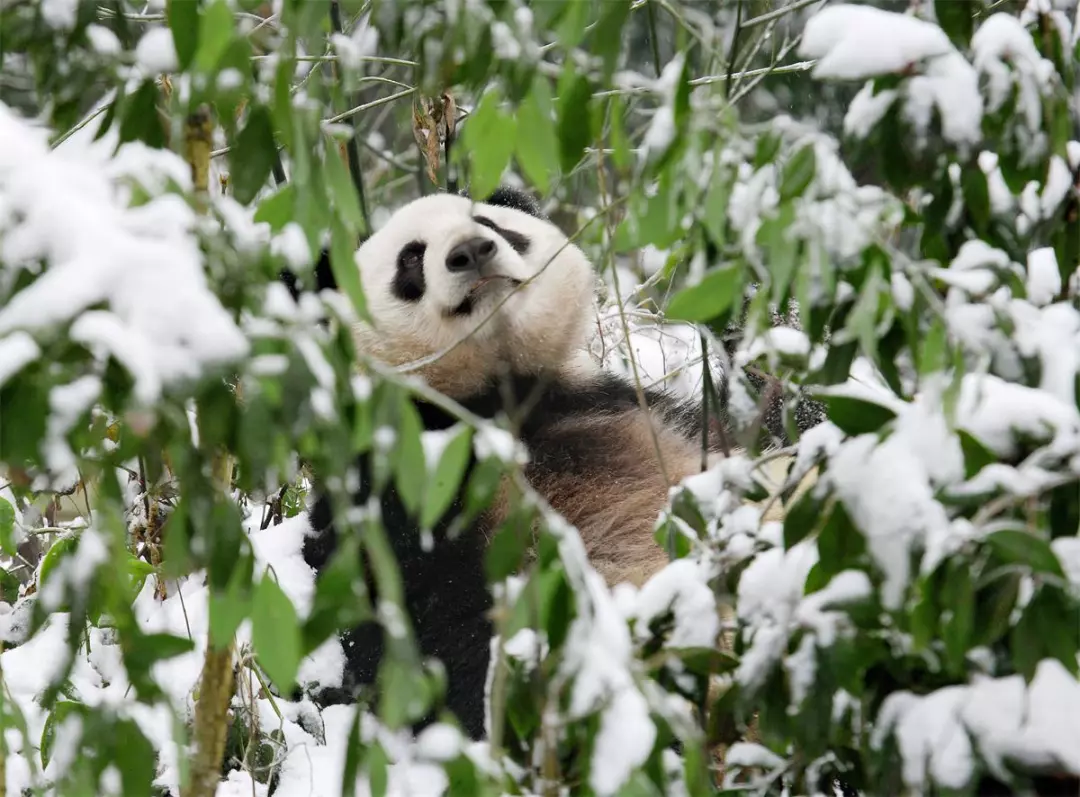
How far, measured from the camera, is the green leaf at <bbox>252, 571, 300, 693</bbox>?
1.15 meters

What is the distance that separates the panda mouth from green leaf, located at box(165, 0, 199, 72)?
6.63 feet

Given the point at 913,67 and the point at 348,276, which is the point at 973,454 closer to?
the point at 913,67

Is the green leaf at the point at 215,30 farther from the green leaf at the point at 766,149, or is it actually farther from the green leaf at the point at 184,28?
the green leaf at the point at 766,149

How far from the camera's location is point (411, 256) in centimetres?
346

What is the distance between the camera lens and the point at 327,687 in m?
3.11

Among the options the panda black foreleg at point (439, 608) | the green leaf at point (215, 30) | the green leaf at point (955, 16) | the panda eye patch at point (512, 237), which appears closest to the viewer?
the green leaf at point (215, 30)

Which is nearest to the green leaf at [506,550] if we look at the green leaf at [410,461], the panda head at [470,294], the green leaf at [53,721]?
the green leaf at [410,461]

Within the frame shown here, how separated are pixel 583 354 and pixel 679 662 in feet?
7.62

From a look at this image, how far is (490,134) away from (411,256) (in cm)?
213

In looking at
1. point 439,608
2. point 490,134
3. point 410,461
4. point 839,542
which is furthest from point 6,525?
point 839,542

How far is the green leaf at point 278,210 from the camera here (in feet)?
4.43

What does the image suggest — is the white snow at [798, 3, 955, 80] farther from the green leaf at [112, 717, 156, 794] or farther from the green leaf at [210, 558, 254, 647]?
the green leaf at [112, 717, 156, 794]

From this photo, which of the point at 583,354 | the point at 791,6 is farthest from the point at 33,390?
the point at 583,354

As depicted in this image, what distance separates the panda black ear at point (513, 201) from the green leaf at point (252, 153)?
2504 millimetres
